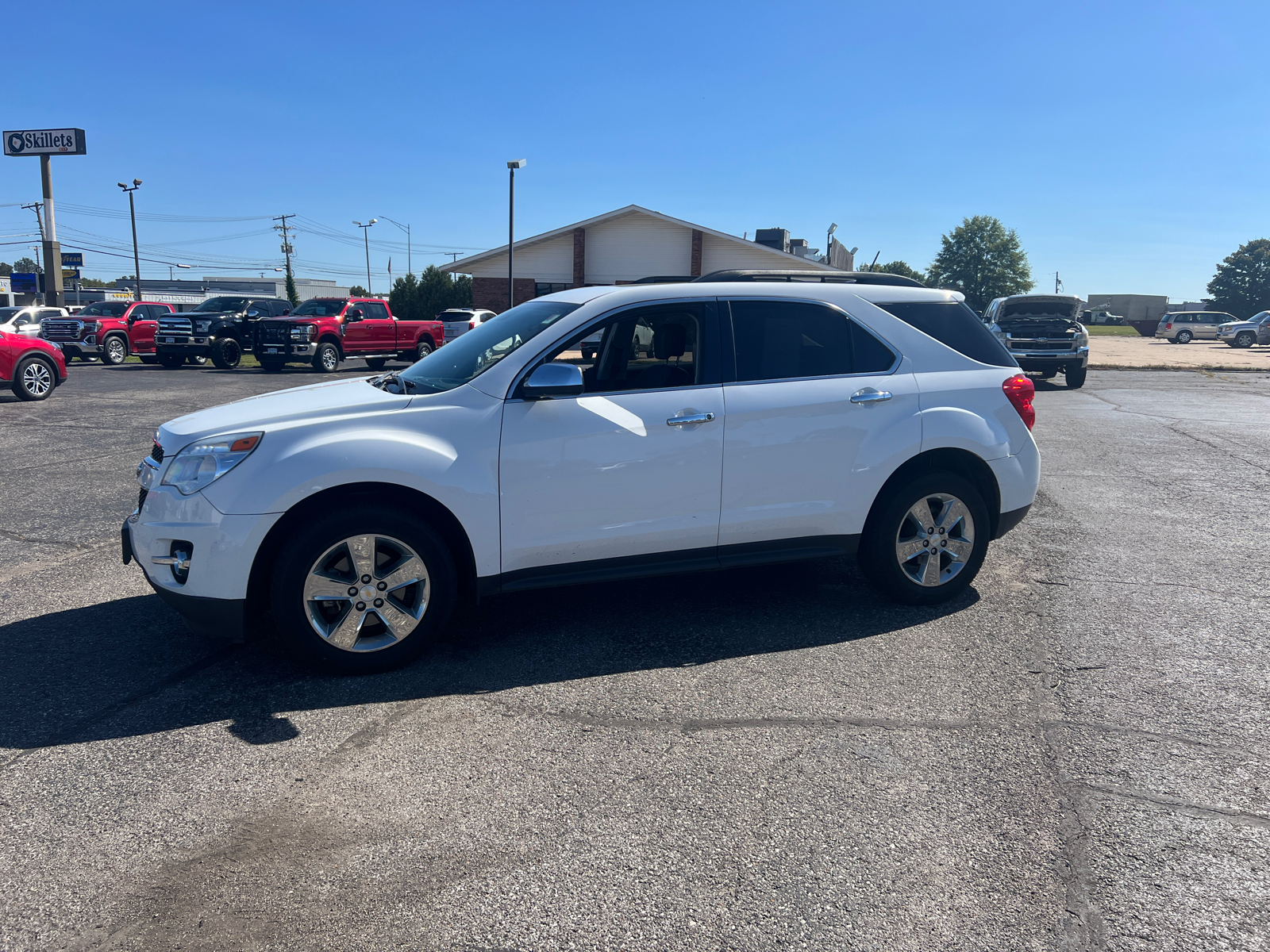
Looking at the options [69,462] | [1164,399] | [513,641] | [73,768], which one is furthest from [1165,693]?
[1164,399]

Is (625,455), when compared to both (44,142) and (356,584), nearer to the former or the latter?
(356,584)

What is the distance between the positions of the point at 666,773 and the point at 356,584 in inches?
66.3

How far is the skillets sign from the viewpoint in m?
43.9

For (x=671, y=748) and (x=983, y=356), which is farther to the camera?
(x=983, y=356)

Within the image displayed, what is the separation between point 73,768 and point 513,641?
197 cm

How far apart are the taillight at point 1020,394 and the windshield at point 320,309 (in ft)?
74.0

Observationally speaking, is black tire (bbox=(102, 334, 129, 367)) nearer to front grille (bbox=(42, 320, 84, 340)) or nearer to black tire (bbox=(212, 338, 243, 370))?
front grille (bbox=(42, 320, 84, 340))

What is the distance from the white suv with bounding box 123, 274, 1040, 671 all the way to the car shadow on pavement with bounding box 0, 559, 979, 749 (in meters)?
0.23

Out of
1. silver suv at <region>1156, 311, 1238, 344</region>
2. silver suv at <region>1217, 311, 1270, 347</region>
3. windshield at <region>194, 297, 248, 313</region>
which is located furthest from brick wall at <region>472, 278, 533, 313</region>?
silver suv at <region>1156, 311, 1238, 344</region>

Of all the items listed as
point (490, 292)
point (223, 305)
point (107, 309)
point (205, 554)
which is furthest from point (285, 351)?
point (205, 554)

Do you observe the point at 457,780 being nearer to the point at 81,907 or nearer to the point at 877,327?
the point at 81,907

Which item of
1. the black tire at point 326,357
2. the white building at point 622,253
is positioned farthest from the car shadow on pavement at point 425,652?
the white building at point 622,253

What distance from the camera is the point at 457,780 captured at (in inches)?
128

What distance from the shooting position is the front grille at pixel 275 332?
23.7 metres
